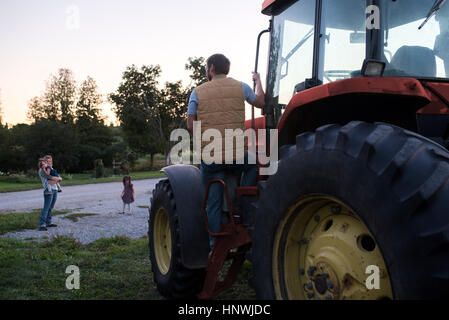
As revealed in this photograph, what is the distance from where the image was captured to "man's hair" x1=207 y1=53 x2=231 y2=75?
11.0 ft

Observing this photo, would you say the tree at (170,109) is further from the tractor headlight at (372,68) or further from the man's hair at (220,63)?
the tractor headlight at (372,68)

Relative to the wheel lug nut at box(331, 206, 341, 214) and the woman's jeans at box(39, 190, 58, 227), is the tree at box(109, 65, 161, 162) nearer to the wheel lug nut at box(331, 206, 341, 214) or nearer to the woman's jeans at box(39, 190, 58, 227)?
the woman's jeans at box(39, 190, 58, 227)

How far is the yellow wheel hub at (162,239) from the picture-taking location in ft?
13.7

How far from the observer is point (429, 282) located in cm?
157

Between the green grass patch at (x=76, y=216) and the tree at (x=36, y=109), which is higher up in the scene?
the tree at (x=36, y=109)

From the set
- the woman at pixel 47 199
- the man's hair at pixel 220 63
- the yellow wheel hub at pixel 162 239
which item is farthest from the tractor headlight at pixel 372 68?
the woman at pixel 47 199

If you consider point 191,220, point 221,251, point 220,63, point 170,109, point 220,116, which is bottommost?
point 221,251

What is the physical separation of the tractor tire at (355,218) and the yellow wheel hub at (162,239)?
6.42ft

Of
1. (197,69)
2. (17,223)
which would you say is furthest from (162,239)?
(197,69)

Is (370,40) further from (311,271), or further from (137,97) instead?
(137,97)

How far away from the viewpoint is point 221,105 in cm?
322

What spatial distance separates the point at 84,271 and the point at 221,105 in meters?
3.23
